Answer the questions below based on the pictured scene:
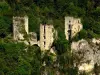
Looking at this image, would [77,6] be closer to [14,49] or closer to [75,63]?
[75,63]

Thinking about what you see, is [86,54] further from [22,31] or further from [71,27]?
[22,31]

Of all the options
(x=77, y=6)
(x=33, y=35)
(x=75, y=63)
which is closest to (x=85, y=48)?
(x=75, y=63)

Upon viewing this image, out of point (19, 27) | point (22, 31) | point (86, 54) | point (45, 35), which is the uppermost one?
point (19, 27)

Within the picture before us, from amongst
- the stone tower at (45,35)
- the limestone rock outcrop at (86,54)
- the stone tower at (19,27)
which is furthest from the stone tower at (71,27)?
the stone tower at (19,27)

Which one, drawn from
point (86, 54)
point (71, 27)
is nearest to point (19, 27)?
point (71, 27)

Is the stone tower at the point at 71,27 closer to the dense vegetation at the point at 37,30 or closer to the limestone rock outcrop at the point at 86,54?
the dense vegetation at the point at 37,30
